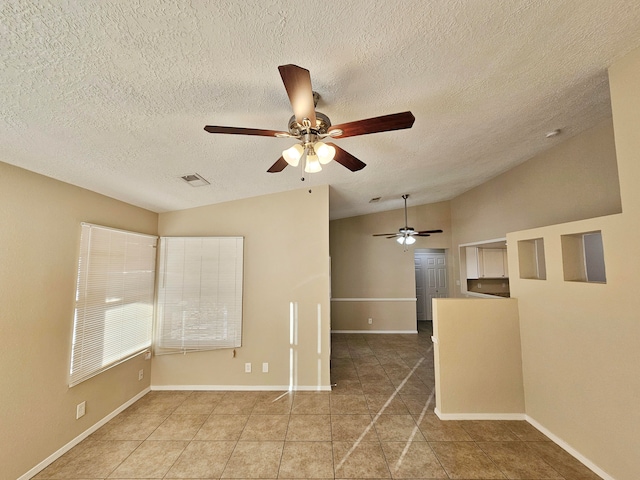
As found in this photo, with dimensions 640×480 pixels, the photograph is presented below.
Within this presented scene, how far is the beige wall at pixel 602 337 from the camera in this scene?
1.88 metres

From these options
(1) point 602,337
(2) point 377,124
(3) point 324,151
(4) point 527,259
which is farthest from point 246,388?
(4) point 527,259

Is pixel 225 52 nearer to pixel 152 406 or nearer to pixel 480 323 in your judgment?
pixel 480 323

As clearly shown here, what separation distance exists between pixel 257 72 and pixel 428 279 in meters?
7.40

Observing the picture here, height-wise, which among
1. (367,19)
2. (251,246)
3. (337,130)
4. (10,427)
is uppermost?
(367,19)

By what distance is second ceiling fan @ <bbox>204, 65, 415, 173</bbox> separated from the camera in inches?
48.4

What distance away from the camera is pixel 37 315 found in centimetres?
222

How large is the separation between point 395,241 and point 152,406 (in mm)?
5668

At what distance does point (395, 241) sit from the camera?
6746 millimetres

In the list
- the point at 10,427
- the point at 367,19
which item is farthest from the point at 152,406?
the point at 367,19

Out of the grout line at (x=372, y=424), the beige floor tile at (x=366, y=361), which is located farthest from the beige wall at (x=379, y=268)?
the grout line at (x=372, y=424)

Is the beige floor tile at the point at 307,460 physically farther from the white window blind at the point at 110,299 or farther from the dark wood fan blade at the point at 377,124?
the dark wood fan blade at the point at 377,124

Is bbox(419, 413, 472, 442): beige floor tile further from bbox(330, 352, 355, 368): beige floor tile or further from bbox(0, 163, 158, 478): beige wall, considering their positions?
bbox(0, 163, 158, 478): beige wall

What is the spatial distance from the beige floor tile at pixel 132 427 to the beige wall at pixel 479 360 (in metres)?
3.15

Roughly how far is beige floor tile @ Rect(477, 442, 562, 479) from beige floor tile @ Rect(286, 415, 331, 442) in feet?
4.88
